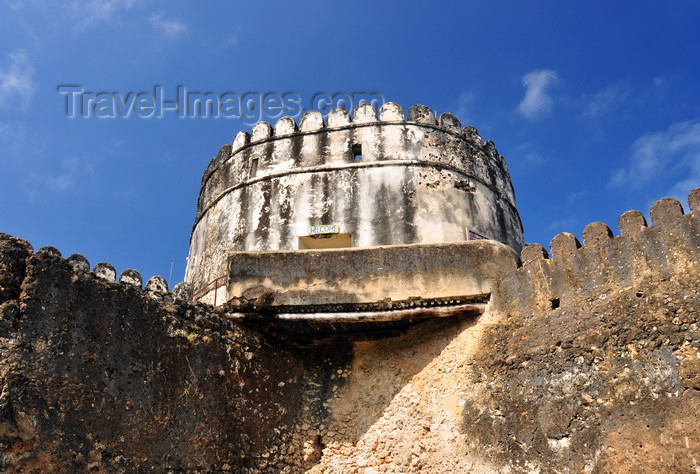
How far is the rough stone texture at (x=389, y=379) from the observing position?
272 inches

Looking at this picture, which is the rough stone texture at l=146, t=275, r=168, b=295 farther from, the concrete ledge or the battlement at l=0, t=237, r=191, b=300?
the concrete ledge

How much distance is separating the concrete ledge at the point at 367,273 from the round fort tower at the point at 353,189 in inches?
84.4

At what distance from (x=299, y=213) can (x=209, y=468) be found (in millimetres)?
5402

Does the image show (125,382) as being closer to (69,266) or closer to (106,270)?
(69,266)

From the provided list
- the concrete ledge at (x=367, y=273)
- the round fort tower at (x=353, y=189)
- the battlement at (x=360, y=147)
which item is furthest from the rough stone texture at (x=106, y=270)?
the battlement at (x=360, y=147)

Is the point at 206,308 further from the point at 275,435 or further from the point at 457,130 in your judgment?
the point at 457,130

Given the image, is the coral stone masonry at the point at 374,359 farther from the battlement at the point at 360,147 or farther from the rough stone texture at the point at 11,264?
the battlement at the point at 360,147

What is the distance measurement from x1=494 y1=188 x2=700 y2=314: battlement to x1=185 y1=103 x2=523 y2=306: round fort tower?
287 centimetres

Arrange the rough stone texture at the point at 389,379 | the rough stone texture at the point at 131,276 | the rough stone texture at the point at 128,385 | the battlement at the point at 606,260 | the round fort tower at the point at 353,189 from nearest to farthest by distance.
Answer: the rough stone texture at the point at 128,385
the rough stone texture at the point at 389,379
the battlement at the point at 606,260
the rough stone texture at the point at 131,276
the round fort tower at the point at 353,189

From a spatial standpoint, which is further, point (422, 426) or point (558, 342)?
point (422, 426)

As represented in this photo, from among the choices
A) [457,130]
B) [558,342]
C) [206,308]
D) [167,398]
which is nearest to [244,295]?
[206,308]

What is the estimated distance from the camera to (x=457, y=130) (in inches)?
543

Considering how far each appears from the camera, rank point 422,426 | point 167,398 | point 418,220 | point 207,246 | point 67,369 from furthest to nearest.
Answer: point 207,246, point 418,220, point 422,426, point 167,398, point 67,369

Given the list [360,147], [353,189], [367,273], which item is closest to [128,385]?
[367,273]
